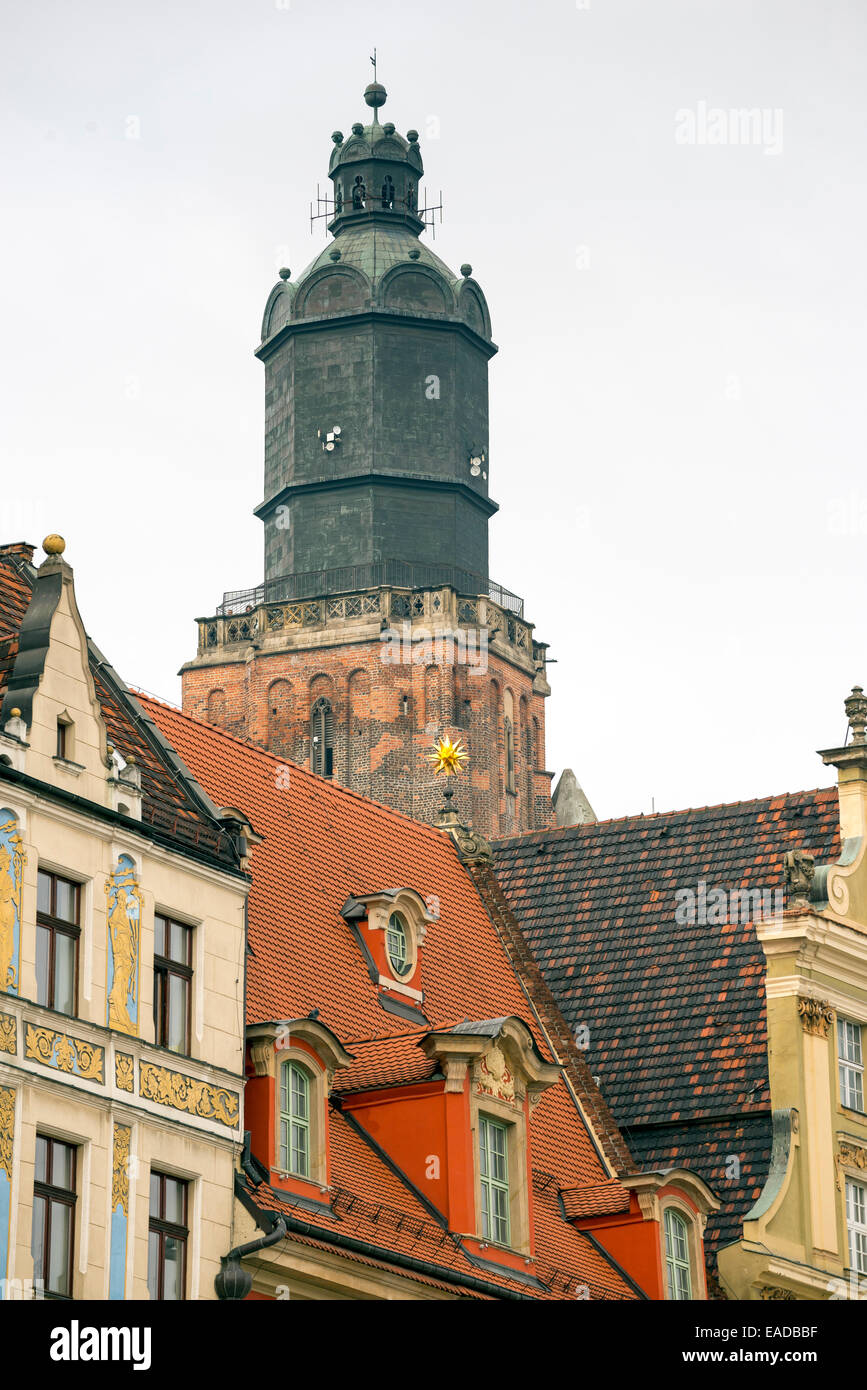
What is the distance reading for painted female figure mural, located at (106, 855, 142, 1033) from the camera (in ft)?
109

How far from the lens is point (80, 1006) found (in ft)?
107

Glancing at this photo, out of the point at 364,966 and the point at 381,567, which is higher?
the point at 381,567

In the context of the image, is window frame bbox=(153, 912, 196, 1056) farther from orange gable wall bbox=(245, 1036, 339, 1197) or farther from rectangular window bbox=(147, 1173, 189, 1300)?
orange gable wall bbox=(245, 1036, 339, 1197)

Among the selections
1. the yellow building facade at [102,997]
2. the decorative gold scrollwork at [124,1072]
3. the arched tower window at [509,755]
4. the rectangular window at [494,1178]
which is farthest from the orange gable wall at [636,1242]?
the arched tower window at [509,755]

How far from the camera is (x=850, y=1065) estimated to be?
46.2m

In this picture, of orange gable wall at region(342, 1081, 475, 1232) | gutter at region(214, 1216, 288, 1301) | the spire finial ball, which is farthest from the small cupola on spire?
gutter at region(214, 1216, 288, 1301)

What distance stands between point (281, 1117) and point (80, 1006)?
172 inches

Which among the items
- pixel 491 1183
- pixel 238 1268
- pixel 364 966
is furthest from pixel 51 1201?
pixel 364 966

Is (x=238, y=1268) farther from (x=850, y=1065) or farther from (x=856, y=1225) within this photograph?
(x=850, y=1065)

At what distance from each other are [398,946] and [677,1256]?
527 cm

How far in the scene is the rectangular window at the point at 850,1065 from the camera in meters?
46.0

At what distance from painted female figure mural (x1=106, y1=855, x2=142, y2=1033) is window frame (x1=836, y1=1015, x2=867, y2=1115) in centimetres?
1475

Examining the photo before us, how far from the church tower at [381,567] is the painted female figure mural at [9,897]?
107 meters
